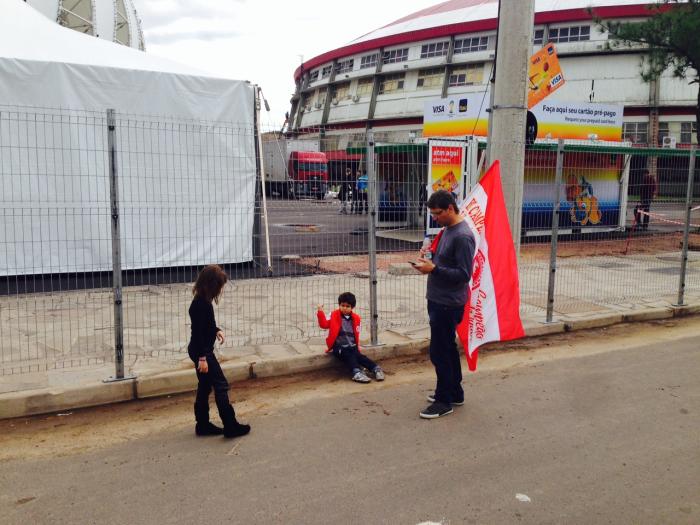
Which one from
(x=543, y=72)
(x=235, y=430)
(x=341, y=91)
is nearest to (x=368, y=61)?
(x=341, y=91)

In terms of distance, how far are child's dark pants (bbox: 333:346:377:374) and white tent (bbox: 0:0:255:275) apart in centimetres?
426

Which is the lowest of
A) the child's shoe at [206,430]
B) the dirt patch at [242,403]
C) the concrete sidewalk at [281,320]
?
the dirt patch at [242,403]

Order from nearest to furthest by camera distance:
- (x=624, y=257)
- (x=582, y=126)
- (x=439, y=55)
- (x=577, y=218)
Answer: (x=624, y=257) < (x=577, y=218) < (x=582, y=126) < (x=439, y=55)

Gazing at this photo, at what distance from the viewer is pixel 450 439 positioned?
4422 mm

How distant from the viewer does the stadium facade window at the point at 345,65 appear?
195ft

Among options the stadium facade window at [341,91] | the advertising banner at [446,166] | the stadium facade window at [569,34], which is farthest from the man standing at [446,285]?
the stadium facade window at [341,91]

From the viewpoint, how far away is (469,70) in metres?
50.0

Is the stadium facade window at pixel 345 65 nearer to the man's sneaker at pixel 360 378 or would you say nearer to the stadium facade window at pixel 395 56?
the stadium facade window at pixel 395 56

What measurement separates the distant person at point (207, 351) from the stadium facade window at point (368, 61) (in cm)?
5503

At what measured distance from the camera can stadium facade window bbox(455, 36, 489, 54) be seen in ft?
161

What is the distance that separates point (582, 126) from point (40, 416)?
17549 millimetres

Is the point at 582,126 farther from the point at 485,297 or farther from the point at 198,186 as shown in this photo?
the point at 485,297

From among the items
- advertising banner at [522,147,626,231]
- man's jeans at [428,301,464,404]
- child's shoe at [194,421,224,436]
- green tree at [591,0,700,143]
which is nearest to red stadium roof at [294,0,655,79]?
green tree at [591,0,700,143]

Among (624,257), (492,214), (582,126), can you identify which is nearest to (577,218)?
(624,257)
